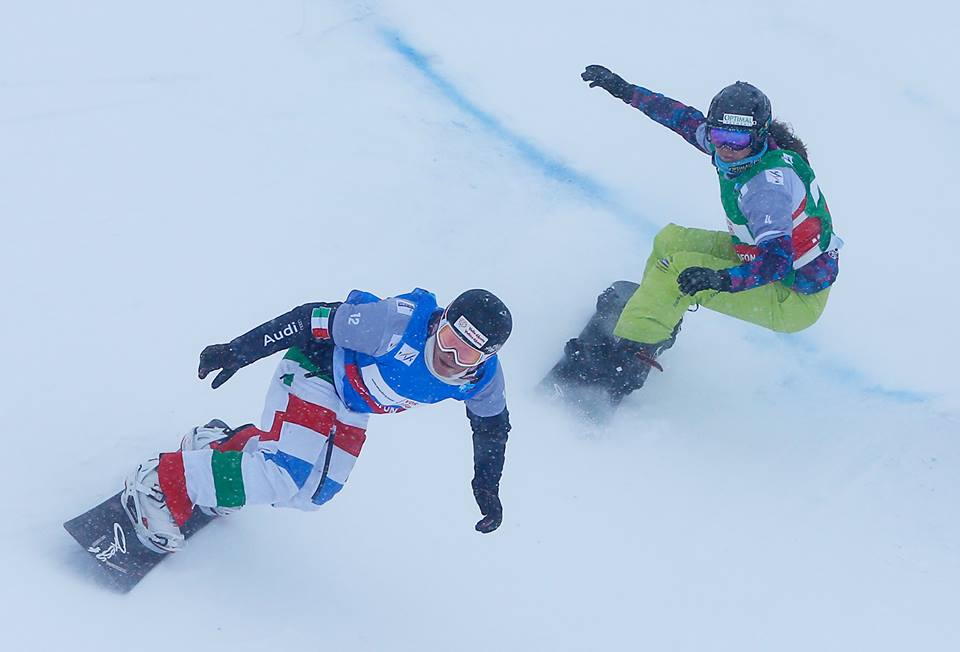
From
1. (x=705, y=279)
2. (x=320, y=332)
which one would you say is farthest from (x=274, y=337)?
(x=705, y=279)

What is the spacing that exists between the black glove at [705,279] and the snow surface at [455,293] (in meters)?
0.99

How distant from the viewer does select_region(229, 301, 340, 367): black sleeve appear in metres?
2.96

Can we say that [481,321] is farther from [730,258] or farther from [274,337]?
[730,258]

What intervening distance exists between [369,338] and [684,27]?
495 cm

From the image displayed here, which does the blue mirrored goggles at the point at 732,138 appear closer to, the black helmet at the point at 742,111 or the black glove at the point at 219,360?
the black helmet at the point at 742,111

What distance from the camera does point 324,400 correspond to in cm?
310

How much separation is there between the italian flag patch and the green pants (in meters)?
1.68

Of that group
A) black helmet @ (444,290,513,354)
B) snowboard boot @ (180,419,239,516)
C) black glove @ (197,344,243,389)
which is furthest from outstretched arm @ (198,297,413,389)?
snowboard boot @ (180,419,239,516)

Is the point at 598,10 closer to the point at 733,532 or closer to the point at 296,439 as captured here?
the point at 733,532

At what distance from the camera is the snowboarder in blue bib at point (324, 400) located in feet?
9.69

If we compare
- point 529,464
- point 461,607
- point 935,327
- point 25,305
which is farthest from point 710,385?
point 25,305

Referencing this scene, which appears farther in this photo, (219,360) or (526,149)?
(526,149)

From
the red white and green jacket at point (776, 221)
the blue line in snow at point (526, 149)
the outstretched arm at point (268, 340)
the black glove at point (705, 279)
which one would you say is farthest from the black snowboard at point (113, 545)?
the blue line in snow at point (526, 149)

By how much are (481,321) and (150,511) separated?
1335 millimetres
